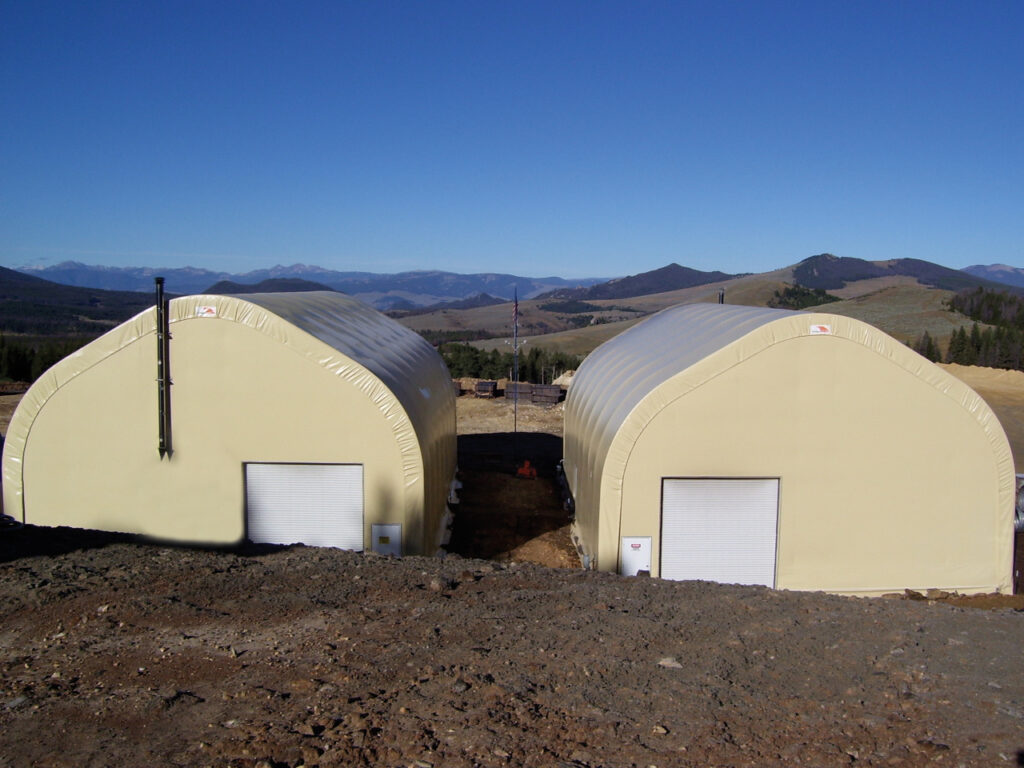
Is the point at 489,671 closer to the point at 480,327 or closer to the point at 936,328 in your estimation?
the point at 936,328

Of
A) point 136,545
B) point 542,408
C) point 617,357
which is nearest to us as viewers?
point 136,545

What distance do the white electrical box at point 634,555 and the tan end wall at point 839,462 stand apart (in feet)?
0.41

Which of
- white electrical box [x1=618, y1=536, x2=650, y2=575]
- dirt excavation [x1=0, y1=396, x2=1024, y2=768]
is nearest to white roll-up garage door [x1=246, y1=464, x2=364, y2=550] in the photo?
dirt excavation [x1=0, y1=396, x2=1024, y2=768]

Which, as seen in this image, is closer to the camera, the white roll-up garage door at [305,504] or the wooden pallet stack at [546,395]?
the white roll-up garage door at [305,504]

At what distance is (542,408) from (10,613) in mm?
28096

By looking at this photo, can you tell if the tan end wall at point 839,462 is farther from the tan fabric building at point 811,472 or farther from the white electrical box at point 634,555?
the white electrical box at point 634,555

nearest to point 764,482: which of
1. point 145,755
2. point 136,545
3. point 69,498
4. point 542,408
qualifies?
point 136,545

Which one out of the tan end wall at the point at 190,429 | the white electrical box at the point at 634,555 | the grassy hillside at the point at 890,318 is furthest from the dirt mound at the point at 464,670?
the grassy hillside at the point at 890,318

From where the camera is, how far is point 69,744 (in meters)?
4.93

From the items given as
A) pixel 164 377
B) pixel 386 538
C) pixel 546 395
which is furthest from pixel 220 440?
pixel 546 395

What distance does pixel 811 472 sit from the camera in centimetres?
1232

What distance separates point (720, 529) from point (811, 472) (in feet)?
5.53

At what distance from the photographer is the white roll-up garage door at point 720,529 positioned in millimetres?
12320

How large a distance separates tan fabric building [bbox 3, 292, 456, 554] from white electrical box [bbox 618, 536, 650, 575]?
3.18 m
